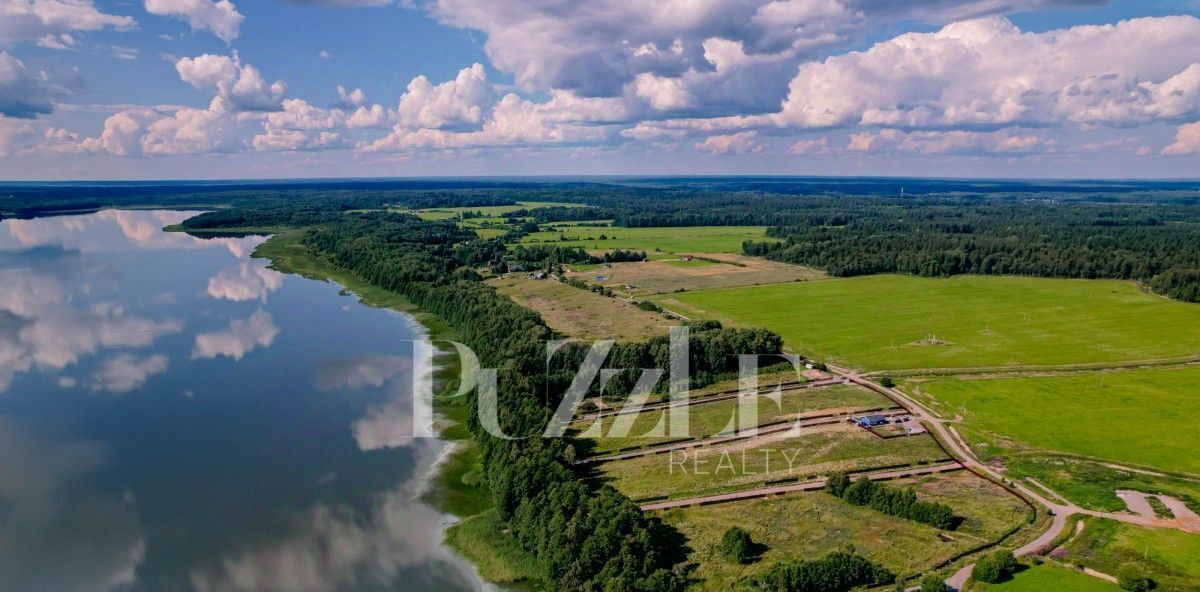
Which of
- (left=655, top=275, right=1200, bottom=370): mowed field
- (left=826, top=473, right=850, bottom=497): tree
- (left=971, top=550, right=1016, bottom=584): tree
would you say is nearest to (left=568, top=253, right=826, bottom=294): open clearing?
(left=655, top=275, right=1200, bottom=370): mowed field

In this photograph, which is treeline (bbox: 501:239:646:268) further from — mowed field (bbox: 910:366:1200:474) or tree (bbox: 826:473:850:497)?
tree (bbox: 826:473:850:497)

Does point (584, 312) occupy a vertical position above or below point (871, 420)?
above

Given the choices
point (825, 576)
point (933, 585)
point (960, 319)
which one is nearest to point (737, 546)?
point (825, 576)

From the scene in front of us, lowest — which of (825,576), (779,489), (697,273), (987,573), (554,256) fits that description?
(779,489)

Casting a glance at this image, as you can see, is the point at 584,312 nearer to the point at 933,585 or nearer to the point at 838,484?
the point at 838,484

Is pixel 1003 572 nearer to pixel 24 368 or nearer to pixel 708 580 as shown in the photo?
pixel 708 580

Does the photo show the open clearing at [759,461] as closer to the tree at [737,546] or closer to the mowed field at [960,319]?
the tree at [737,546]

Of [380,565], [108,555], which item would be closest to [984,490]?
[380,565]
